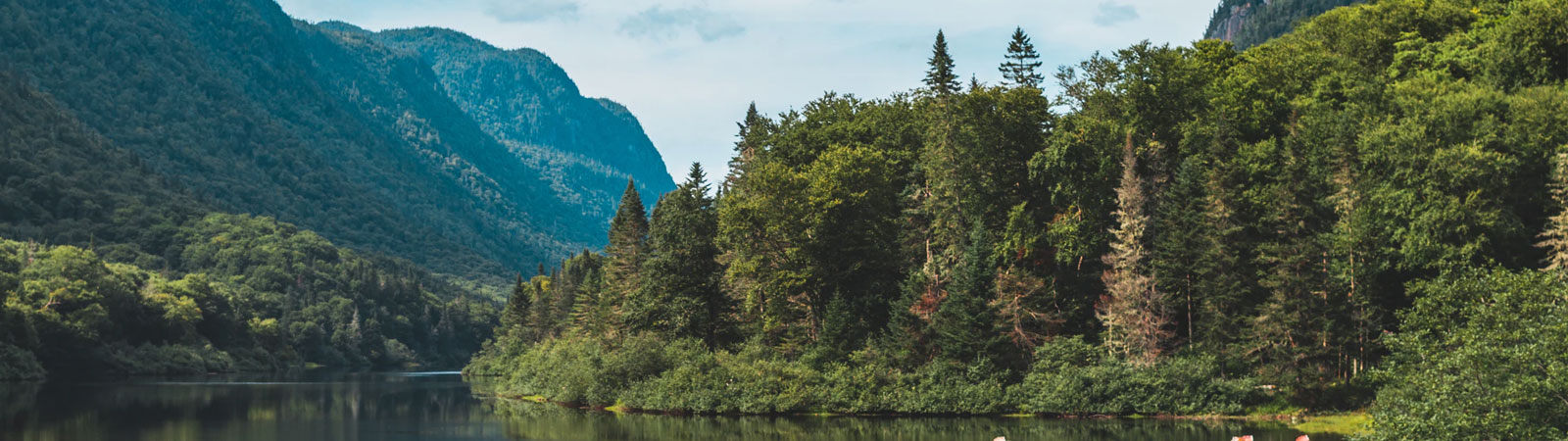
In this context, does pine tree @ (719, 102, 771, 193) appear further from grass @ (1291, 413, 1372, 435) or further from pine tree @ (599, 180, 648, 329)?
grass @ (1291, 413, 1372, 435)

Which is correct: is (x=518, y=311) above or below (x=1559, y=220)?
below

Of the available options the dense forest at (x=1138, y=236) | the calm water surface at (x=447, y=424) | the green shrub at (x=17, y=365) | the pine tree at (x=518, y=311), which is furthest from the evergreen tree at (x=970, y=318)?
the pine tree at (x=518, y=311)

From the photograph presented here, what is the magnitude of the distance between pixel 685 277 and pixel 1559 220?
49.4 metres

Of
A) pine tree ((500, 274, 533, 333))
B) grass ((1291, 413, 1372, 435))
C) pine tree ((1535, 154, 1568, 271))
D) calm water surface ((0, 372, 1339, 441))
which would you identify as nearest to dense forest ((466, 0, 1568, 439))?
pine tree ((1535, 154, 1568, 271))

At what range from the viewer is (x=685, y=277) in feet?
260

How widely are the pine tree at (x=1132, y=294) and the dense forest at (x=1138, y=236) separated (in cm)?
17

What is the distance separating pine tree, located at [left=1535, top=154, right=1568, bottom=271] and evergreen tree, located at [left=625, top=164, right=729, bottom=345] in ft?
153

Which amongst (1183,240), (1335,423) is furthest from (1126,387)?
(1335,423)

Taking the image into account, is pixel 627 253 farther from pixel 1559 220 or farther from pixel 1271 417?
pixel 1559 220

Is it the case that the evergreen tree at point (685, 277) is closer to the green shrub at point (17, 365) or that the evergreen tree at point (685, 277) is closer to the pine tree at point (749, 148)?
the pine tree at point (749, 148)

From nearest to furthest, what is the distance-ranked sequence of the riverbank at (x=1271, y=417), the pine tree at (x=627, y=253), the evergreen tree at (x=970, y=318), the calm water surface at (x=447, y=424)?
the calm water surface at (x=447, y=424), the riverbank at (x=1271, y=417), the evergreen tree at (x=970, y=318), the pine tree at (x=627, y=253)

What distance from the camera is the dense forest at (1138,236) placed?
51.8m

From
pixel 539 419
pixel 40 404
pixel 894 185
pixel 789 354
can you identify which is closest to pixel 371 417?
pixel 539 419

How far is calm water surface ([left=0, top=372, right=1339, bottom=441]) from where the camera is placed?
4847 cm
